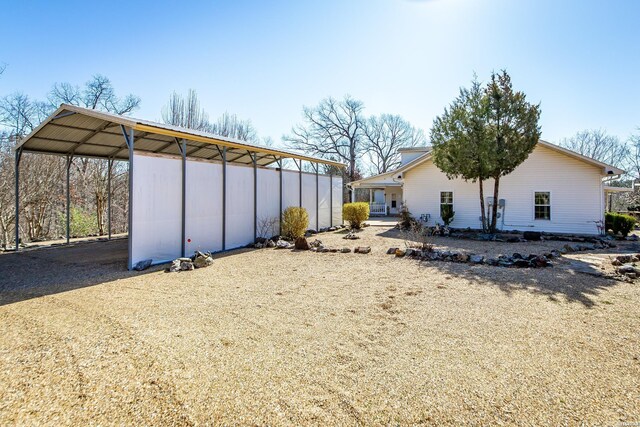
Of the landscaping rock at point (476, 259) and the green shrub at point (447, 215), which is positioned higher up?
the green shrub at point (447, 215)

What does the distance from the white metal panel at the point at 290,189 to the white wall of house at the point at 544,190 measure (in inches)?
301

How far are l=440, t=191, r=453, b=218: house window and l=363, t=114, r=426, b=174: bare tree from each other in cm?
2351

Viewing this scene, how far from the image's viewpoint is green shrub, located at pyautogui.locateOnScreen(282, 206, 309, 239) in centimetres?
1184

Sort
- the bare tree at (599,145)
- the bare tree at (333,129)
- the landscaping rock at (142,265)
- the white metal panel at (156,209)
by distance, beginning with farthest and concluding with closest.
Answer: the bare tree at (333,129) < the bare tree at (599,145) < the white metal panel at (156,209) < the landscaping rock at (142,265)

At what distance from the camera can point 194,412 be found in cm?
224

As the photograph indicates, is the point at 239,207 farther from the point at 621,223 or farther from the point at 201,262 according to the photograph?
the point at 621,223

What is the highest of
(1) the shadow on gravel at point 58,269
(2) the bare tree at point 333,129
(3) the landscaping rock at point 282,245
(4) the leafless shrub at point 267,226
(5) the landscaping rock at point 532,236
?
(2) the bare tree at point 333,129

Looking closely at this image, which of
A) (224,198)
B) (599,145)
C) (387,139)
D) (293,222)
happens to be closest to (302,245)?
(293,222)

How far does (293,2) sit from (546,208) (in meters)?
13.4

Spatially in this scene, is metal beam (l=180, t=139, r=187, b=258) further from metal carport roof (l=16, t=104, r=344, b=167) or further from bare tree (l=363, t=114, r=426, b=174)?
bare tree (l=363, t=114, r=426, b=174)

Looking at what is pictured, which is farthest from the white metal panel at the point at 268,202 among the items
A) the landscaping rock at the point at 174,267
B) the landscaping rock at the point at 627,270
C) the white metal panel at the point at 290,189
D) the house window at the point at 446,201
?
Answer: the landscaping rock at the point at 627,270

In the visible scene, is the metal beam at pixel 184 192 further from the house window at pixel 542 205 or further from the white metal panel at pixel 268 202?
the house window at pixel 542 205

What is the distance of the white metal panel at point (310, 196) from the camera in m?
14.0

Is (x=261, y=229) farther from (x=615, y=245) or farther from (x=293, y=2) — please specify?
(x=615, y=245)
